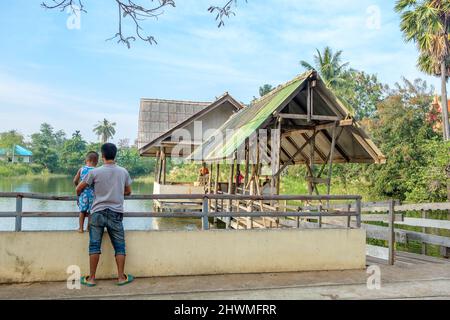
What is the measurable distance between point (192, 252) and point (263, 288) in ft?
3.69

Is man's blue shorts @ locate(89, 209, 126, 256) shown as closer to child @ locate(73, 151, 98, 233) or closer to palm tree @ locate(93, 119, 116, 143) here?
child @ locate(73, 151, 98, 233)

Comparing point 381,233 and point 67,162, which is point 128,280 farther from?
point 67,162

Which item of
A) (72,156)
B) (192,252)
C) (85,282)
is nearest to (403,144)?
(192,252)

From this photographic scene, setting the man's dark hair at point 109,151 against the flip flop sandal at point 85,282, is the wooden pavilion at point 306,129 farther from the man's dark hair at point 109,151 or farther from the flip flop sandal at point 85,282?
the flip flop sandal at point 85,282

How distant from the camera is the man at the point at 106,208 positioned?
4680mm

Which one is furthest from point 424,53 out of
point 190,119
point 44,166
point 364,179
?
point 44,166

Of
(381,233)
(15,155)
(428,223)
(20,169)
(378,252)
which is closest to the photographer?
(381,233)

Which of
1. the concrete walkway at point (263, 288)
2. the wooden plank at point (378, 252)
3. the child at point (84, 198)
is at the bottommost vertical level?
the concrete walkway at point (263, 288)

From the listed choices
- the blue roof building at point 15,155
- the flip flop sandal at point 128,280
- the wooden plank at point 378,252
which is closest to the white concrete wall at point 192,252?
the flip flop sandal at point 128,280

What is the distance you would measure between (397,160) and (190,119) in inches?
452

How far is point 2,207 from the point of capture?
829 inches

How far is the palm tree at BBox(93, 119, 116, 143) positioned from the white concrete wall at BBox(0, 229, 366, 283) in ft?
232

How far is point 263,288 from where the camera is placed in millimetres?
4738

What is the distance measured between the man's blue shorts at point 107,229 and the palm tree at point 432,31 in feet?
63.6
